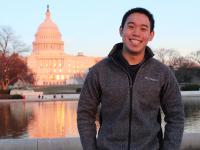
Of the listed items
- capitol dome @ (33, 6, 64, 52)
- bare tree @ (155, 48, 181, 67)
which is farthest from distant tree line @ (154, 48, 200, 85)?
capitol dome @ (33, 6, 64, 52)

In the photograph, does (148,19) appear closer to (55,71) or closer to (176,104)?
(176,104)

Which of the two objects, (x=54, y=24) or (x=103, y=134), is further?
(x=54, y=24)

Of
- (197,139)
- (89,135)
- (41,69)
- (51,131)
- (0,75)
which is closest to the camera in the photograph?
(89,135)

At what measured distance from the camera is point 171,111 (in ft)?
11.2

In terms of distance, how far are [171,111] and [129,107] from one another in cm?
32

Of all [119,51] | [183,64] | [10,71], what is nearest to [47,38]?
[183,64]

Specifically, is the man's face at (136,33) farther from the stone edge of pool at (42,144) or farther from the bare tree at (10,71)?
the bare tree at (10,71)

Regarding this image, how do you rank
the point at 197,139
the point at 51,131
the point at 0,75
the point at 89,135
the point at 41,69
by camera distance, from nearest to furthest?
1. the point at 89,135
2. the point at 197,139
3. the point at 51,131
4. the point at 0,75
5. the point at 41,69

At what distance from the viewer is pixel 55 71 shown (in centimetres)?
14875

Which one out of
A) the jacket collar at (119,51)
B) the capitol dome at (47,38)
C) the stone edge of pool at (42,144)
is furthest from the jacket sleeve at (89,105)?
the capitol dome at (47,38)

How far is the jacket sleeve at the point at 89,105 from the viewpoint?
340 cm

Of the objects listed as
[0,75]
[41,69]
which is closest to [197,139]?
[0,75]

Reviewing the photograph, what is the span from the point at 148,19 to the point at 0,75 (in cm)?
5570

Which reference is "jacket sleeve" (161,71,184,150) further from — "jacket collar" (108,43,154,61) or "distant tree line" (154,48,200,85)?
"distant tree line" (154,48,200,85)
